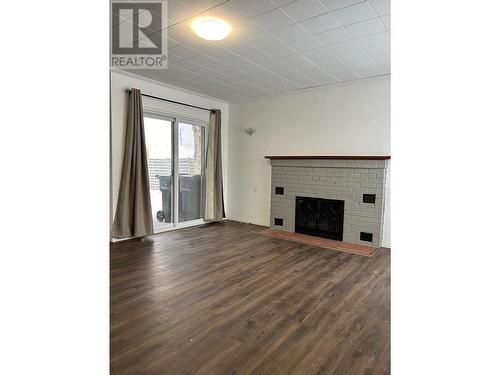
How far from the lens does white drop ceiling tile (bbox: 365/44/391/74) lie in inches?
128

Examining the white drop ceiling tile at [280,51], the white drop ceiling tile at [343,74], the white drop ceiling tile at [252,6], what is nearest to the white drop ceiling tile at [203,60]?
the white drop ceiling tile at [280,51]

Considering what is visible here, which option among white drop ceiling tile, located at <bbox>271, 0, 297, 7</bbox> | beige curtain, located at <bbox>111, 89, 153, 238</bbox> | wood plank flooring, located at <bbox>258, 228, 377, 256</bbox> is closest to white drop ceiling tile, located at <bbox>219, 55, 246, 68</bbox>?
white drop ceiling tile, located at <bbox>271, 0, 297, 7</bbox>

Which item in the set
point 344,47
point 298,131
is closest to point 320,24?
point 344,47

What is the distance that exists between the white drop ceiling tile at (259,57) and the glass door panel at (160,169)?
210 centimetres

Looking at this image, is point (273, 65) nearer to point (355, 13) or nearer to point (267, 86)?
point (267, 86)

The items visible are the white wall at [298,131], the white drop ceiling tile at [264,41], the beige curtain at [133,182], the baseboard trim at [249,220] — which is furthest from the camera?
the baseboard trim at [249,220]

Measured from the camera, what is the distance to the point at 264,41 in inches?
122

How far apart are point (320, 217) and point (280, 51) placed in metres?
2.75

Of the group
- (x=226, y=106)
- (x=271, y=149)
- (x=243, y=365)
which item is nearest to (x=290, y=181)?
(x=271, y=149)

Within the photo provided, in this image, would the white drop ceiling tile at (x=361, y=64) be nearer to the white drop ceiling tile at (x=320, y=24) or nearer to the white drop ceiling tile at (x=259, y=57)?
the white drop ceiling tile at (x=320, y=24)

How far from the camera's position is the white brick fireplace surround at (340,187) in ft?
13.7
